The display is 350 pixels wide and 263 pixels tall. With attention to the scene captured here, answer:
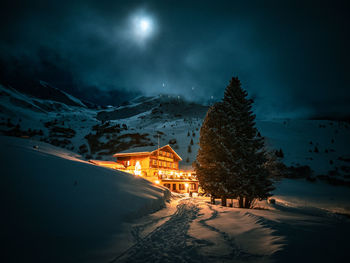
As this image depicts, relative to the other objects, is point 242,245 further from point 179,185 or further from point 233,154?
point 179,185

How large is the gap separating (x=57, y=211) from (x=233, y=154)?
40.0ft

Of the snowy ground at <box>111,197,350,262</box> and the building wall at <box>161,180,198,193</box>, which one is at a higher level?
the snowy ground at <box>111,197,350,262</box>

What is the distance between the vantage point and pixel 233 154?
13.9 m

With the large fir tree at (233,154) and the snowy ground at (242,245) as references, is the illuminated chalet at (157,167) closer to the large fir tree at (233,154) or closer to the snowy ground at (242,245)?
the large fir tree at (233,154)

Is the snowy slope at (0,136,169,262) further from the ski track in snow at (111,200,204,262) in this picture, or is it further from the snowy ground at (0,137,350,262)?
the ski track in snow at (111,200,204,262)

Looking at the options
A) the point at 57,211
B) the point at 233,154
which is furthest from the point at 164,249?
the point at 233,154

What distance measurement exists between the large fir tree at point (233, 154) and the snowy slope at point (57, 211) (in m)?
7.33

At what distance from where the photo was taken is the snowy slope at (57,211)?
4.16 m

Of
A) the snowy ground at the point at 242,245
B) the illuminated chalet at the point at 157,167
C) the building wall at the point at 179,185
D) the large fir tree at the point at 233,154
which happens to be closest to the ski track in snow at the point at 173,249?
the snowy ground at the point at 242,245

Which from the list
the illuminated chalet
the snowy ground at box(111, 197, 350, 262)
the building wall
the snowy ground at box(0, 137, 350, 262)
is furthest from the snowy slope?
the building wall

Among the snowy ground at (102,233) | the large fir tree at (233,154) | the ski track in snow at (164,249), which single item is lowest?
the ski track in snow at (164,249)

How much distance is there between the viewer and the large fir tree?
43.1 ft

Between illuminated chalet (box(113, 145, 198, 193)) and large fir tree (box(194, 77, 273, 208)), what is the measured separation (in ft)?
63.1

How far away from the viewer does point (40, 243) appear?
4.23 metres
